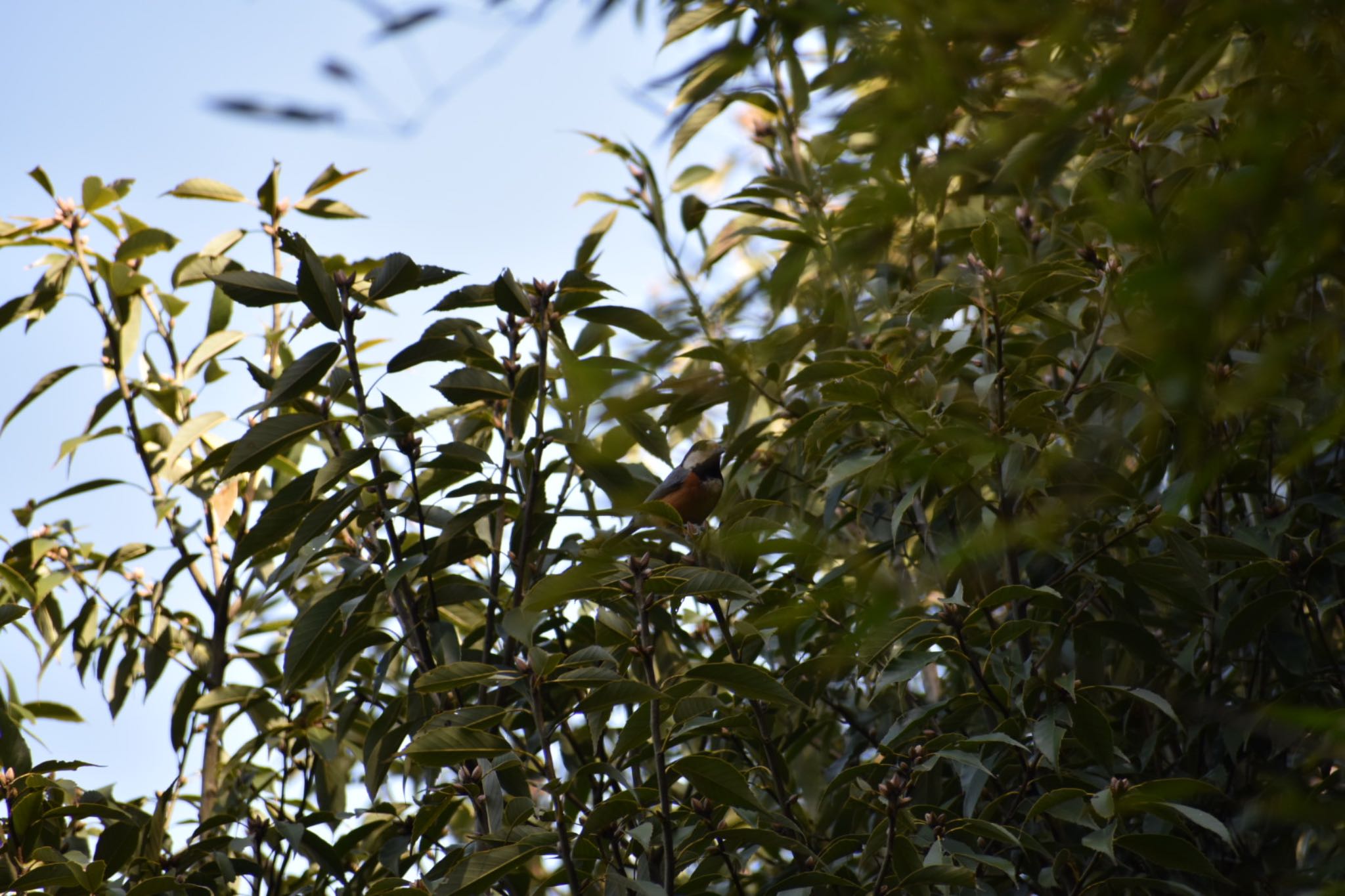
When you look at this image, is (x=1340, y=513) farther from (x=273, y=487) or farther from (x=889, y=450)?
(x=273, y=487)

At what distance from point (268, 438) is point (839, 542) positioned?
1.74 m

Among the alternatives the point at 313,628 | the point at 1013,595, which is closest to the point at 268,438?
the point at 313,628

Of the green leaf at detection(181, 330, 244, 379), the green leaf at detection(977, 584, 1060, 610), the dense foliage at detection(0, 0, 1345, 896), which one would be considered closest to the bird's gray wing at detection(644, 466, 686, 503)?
the dense foliage at detection(0, 0, 1345, 896)

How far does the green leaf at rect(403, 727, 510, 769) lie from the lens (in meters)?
1.96

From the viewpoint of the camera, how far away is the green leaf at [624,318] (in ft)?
8.67

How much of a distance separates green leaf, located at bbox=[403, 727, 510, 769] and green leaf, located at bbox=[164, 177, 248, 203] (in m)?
2.25

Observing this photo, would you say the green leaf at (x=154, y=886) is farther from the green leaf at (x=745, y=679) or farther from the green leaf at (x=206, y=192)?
the green leaf at (x=206, y=192)

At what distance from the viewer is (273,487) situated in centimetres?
366

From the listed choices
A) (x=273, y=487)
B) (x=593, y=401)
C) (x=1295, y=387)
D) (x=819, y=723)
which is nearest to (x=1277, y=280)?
(x=593, y=401)

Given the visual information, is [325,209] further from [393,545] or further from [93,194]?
[393,545]

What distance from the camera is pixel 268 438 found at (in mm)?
2520

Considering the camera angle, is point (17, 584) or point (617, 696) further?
point (17, 584)

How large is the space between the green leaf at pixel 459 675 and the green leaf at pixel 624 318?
0.93m

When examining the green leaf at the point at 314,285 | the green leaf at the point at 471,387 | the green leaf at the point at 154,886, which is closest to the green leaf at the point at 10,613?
the green leaf at the point at 154,886
